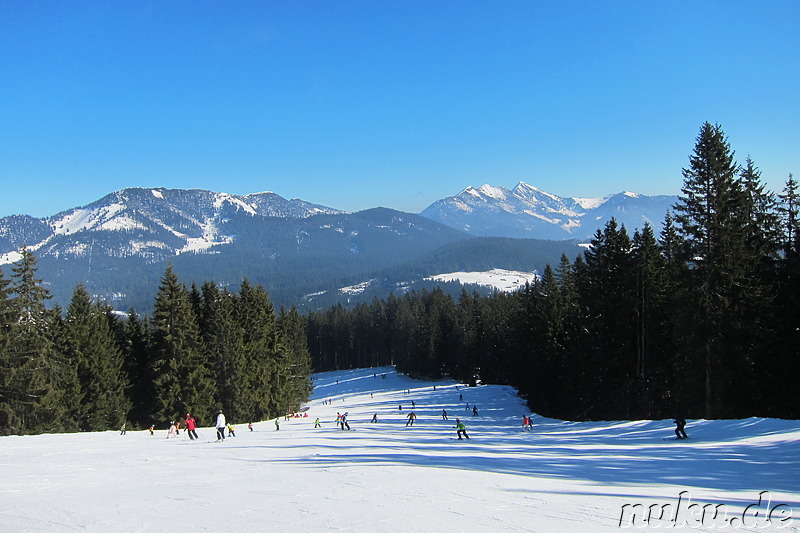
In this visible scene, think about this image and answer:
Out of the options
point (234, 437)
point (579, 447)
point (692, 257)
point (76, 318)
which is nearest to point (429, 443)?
point (579, 447)

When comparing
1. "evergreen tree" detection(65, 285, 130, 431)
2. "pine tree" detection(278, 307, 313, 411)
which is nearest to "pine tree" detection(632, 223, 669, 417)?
"pine tree" detection(278, 307, 313, 411)

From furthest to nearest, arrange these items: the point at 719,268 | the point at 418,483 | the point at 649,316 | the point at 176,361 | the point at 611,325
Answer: the point at 176,361
the point at 611,325
the point at 649,316
the point at 719,268
the point at 418,483

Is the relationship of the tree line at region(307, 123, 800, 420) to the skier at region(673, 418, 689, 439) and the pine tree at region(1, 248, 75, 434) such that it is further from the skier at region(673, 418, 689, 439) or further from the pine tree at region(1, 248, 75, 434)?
the pine tree at region(1, 248, 75, 434)

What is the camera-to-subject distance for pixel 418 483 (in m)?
12.5

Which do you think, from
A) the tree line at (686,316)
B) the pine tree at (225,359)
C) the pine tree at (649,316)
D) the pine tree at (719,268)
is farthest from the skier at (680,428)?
the pine tree at (225,359)

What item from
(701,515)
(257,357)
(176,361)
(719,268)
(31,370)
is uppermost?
(719,268)

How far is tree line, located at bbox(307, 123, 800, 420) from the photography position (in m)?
26.6

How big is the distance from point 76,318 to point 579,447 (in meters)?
38.5

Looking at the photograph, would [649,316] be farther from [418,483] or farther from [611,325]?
[418,483]

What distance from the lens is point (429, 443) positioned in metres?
24.0

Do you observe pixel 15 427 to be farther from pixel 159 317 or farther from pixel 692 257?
pixel 692 257

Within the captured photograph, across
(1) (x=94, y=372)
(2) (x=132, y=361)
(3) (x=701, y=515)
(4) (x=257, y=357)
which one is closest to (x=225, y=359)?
(4) (x=257, y=357)

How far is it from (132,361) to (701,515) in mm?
46606

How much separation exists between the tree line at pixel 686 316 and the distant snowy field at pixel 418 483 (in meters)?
6.41
